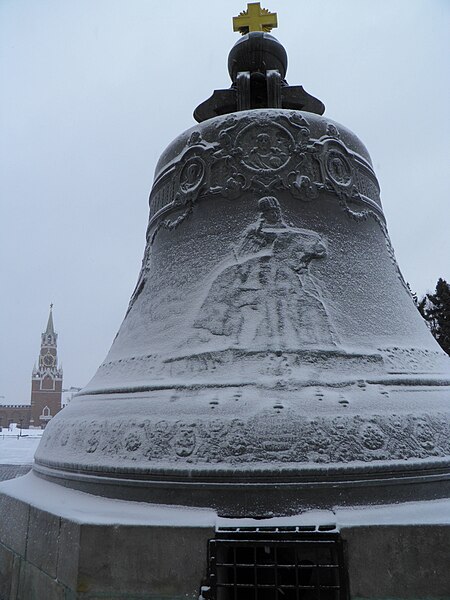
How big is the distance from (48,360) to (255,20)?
69476 mm

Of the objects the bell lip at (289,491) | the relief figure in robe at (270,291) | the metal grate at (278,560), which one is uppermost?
the relief figure in robe at (270,291)

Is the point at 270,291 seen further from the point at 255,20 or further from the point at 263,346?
the point at 255,20

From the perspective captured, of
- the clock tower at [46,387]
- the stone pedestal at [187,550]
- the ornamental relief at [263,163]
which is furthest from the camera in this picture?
the clock tower at [46,387]

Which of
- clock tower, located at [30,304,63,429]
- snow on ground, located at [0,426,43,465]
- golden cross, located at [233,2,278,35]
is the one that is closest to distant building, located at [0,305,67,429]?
clock tower, located at [30,304,63,429]

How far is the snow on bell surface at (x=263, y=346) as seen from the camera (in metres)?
2.07

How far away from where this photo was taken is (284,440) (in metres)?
2.07

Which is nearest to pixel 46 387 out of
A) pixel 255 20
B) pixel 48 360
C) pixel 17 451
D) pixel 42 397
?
pixel 42 397

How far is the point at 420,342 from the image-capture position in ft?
9.52

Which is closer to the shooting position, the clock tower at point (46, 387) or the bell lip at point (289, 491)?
the bell lip at point (289, 491)

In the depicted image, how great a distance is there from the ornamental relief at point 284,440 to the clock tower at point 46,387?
60720 millimetres

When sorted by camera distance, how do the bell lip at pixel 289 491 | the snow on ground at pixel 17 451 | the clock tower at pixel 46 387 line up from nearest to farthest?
the bell lip at pixel 289 491, the snow on ground at pixel 17 451, the clock tower at pixel 46 387

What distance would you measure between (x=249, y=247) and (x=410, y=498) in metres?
1.55

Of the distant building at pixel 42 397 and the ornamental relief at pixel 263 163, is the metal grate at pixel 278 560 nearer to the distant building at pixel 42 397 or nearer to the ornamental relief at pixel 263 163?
the ornamental relief at pixel 263 163

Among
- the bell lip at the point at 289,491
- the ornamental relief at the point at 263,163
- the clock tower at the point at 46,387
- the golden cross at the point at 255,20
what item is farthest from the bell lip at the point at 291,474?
the clock tower at the point at 46,387
